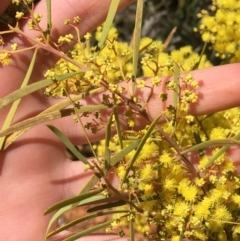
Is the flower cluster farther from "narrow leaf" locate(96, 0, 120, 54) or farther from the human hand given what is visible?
"narrow leaf" locate(96, 0, 120, 54)

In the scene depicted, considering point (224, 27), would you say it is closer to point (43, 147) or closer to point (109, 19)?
point (109, 19)

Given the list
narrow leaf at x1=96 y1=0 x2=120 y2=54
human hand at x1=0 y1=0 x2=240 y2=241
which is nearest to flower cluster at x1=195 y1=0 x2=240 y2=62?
human hand at x1=0 y1=0 x2=240 y2=241

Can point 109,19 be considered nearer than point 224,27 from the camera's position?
Yes

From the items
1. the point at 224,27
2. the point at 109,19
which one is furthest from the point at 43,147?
the point at 224,27

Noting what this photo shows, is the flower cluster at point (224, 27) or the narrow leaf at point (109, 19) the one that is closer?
the narrow leaf at point (109, 19)

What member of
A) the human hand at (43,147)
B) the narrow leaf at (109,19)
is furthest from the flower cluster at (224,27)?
the narrow leaf at (109,19)

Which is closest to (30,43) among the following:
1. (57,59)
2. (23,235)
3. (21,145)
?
(57,59)

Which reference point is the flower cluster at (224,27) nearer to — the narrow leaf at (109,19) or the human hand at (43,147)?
the human hand at (43,147)

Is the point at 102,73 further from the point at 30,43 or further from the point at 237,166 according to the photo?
the point at 237,166
